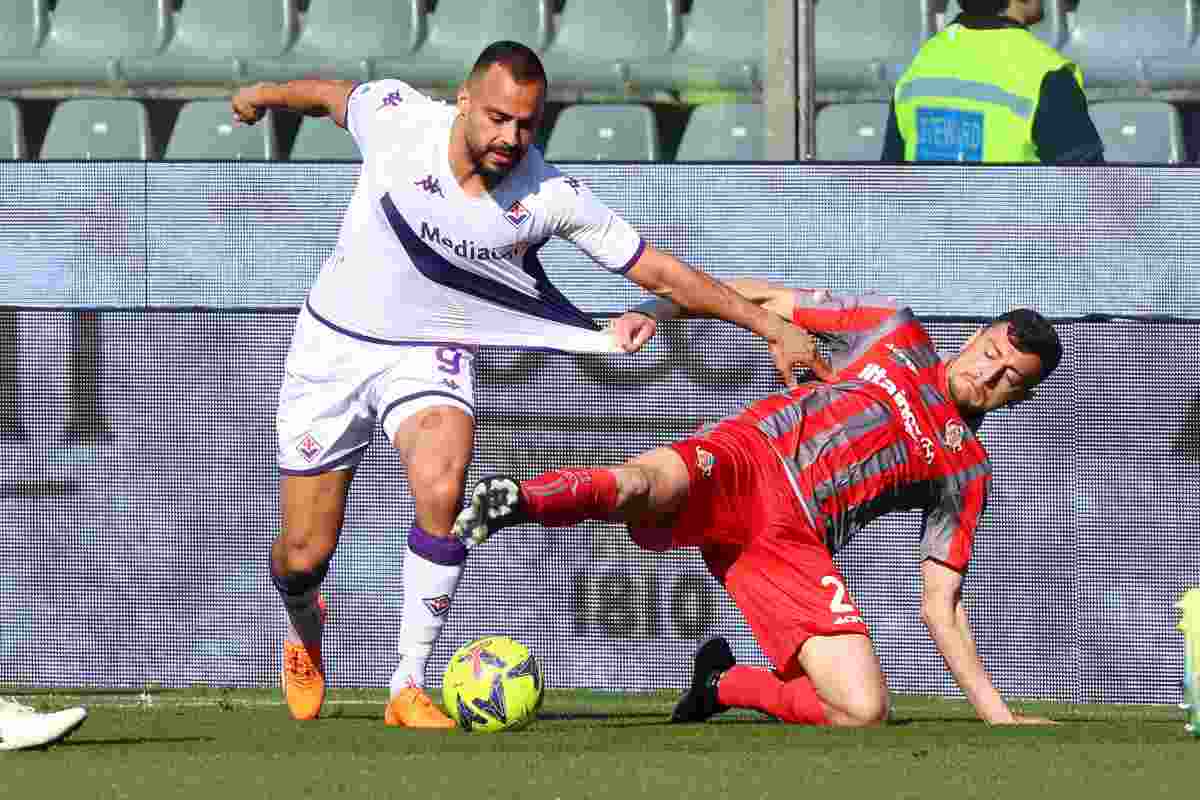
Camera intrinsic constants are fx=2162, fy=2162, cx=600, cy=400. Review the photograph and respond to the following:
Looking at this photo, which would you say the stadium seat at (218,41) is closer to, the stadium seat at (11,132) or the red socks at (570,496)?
the stadium seat at (11,132)

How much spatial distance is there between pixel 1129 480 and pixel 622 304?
1937 mm

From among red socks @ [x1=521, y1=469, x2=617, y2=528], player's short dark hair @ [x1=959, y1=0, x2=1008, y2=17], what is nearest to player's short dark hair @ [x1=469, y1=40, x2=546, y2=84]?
red socks @ [x1=521, y1=469, x2=617, y2=528]

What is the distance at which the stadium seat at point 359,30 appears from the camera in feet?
34.3

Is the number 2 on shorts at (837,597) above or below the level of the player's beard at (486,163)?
below

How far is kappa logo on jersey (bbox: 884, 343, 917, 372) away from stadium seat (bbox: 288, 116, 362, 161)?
3.94 meters

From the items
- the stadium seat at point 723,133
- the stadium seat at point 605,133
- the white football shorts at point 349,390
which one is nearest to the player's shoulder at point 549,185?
the white football shorts at point 349,390

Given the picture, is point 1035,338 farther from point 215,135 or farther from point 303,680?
point 215,135

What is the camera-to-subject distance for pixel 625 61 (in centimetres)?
1041

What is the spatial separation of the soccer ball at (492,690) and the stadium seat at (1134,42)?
17.8 feet

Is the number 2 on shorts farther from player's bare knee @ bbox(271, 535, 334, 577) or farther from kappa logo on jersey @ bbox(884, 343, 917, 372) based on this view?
player's bare knee @ bbox(271, 535, 334, 577)

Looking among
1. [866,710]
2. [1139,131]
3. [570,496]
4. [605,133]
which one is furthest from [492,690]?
[1139,131]

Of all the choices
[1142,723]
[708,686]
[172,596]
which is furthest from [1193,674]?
[172,596]

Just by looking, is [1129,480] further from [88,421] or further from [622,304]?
[88,421]

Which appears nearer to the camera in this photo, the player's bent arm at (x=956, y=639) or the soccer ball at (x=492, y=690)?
the soccer ball at (x=492, y=690)
